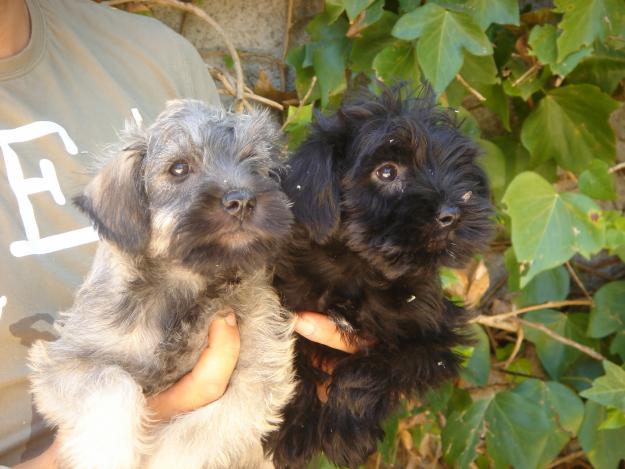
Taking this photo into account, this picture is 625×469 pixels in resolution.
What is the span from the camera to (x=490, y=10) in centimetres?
262

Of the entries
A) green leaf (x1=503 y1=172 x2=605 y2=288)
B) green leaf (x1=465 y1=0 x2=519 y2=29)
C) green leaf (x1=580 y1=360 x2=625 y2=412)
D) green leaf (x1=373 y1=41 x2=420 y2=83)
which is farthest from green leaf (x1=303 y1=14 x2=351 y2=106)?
green leaf (x1=580 y1=360 x2=625 y2=412)

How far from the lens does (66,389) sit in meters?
1.87

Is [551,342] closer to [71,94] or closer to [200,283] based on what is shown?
[200,283]

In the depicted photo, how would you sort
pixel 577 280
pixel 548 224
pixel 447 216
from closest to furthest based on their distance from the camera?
1. pixel 447 216
2. pixel 548 224
3. pixel 577 280

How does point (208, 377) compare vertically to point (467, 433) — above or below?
above

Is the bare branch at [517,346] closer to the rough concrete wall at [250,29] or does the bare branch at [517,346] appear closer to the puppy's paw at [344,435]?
the puppy's paw at [344,435]

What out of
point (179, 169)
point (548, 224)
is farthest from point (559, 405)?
point (179, 169)

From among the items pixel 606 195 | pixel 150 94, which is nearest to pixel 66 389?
pixel 150 94

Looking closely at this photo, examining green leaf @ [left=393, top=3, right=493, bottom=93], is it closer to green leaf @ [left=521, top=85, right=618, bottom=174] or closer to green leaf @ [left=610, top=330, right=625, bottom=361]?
green leaf @ [left=521, top=85, right=618, bottom=174]

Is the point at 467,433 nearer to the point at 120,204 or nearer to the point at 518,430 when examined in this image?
the point at 518,430

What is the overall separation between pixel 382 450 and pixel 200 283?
1561 millimetres

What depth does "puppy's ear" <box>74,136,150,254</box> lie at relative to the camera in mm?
1878

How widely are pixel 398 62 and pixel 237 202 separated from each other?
4.32 feet

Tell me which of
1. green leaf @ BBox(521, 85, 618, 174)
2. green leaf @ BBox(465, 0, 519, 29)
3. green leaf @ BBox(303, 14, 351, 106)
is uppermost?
green leaf @ BBox(465, 0, 519, 29)
